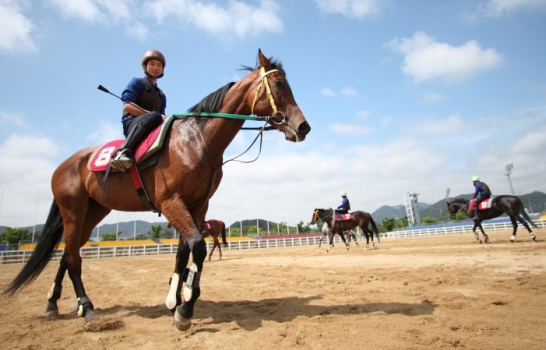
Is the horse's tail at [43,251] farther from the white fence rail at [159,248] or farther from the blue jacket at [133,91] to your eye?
the white fence rail at [159,248]


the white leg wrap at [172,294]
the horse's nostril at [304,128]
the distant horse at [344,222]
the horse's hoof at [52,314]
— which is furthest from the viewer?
the distant horse at [344,222]

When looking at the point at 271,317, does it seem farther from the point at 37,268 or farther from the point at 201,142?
the point at 37,268

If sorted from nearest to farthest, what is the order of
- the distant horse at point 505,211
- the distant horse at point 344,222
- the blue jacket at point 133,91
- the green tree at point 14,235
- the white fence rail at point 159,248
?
the blue jacket at point 133,91
the distant horse at point 505,211
the distant horse at point 344,222
the white fence rail at point 159,248
the green tree at point 14,235

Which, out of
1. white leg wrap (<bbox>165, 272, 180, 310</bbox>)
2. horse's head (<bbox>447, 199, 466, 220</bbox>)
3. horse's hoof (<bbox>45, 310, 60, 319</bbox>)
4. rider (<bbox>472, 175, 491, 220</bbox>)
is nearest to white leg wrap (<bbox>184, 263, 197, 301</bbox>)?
white leg wrap (<bbox>165, 272, 180, 310</bbox>)

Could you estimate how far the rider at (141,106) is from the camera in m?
3.79

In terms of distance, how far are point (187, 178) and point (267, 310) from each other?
2102 mm

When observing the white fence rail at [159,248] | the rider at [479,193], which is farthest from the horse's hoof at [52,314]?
the white fence rail at [159,248]

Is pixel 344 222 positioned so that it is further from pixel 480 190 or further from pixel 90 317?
pixel 90 317

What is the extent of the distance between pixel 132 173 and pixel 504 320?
476 cm

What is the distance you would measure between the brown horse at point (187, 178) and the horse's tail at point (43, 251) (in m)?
0.02

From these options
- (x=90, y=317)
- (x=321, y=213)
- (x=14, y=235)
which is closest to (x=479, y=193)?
(x=321, y=213)

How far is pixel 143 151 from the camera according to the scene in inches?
149

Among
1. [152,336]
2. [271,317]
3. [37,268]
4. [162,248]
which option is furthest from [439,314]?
[162,248]

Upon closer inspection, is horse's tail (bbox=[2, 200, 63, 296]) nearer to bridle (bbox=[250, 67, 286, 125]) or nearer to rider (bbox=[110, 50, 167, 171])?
rider (bbox=[110, 50, 167, 171])
